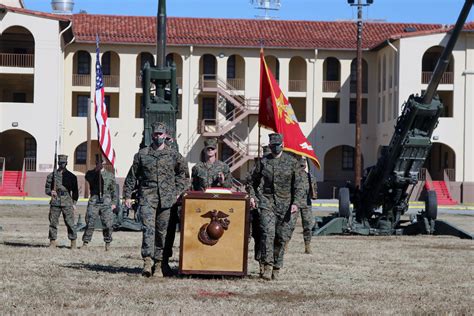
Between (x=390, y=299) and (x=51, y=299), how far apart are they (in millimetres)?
3705

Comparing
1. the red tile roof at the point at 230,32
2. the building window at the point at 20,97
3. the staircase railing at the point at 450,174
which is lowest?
the staircase railing at the point at 450,174

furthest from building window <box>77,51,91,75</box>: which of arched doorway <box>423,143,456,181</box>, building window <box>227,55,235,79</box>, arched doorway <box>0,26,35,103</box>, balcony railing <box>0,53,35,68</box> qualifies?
arched doorway <box>423,143,456,181</box>

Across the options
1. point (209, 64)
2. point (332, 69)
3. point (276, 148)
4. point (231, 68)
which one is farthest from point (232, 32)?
point (276, 148)

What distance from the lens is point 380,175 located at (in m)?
26.8

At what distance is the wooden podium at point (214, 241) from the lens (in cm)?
1559

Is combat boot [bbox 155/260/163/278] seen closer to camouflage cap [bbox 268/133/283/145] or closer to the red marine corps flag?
camouflage cap [bbox 268/133/283/145]

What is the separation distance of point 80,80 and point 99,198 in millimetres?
41889

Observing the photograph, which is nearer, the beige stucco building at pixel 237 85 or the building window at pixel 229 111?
the beige stucco building at pixel 237 85

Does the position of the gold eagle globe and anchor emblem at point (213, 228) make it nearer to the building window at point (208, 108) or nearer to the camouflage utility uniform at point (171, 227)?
the camouflage utility uniform at point (171, 227)

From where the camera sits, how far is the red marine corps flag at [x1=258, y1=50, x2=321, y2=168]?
72.9 feet

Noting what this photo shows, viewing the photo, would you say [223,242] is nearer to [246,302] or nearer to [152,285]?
[152,285]

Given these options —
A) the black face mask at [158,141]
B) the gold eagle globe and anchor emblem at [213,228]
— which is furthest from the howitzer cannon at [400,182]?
the gold eagle globe and anchor emblem at [213,228]

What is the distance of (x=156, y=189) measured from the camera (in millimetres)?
15812

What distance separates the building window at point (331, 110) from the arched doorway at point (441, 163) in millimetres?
5415
